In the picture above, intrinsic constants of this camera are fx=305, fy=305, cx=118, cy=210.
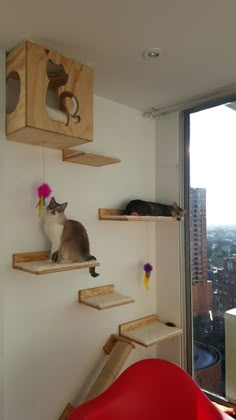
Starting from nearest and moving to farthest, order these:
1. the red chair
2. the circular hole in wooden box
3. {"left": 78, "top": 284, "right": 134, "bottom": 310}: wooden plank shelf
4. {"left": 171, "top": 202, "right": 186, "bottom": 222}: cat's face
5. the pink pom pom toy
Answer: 1. the red chair
2. the circular hole in wooden box
3. the pink pom pom toy
4. {"left": 78, "top": 284, "right": 134, "bottom": 310}: wooden plank shelf
5. {"left": 171, "top": 202, "right": 186, "bottom": 222}: cat's face

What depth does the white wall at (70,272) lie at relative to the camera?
1795 millimetres

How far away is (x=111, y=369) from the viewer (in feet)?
6.64

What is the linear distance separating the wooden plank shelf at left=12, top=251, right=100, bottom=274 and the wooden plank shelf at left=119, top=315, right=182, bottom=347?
28.7 inches

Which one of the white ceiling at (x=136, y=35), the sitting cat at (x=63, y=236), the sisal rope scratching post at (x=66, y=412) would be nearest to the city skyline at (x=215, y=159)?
the white ceiling at (x=136, y=35)

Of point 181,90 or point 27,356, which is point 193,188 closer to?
point 181,90

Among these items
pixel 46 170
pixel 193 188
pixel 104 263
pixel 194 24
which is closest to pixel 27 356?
pixel 104 263

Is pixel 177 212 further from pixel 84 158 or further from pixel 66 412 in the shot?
pixel 66 412

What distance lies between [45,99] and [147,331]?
1.80 m

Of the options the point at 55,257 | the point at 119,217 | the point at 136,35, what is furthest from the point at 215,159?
the point at 55,257

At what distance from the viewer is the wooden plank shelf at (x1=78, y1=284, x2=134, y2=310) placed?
6.53 ft

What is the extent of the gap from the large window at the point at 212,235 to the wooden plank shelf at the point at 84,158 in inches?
31.1

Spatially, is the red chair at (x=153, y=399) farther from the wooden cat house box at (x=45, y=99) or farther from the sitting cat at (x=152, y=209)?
the wooden cat house box at (x=45, y=99)

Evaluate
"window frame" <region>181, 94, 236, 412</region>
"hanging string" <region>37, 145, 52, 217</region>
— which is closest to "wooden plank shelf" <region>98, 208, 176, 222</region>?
"window frame" <region>181, 94, 236, 412</region>

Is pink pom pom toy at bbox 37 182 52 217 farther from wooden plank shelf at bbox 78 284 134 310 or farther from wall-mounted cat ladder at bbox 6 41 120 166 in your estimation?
wooden plank shelf at bbox 78 284 134 310
